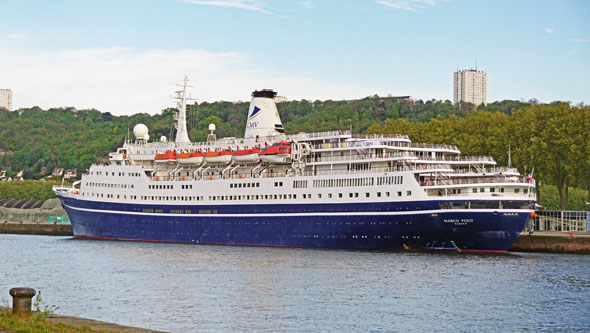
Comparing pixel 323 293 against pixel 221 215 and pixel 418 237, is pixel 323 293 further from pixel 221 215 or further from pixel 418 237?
pixel 221 215

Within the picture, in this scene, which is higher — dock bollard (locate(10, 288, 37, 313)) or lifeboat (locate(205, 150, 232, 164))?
lifeboat (locate(205, 150, 232, 164))

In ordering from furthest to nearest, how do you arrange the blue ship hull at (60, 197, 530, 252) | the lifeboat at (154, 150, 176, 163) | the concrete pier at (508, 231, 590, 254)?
the lifeboat at (154, 150, 176, 163) < the concrete pier at (508, 231, 590, 254) < the blue ship hull at (60, 197, 530, 252)

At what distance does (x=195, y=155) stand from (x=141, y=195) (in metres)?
5.87

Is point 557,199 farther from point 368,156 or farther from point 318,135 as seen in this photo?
point 368,156

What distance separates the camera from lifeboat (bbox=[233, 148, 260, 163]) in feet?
221

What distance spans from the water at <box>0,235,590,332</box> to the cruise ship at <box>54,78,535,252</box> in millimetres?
2263

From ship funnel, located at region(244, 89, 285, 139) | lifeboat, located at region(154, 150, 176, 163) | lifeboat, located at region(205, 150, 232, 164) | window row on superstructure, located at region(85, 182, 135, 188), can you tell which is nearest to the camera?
lifeboat, located at region(205, 150, 232, 164)

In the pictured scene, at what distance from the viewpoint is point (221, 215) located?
6662cm

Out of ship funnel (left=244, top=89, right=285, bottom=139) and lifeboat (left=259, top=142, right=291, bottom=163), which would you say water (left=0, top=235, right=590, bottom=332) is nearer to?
lifeboat (left=259, top=142, right=291, bottom=163)

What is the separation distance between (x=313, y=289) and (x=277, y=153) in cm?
2645

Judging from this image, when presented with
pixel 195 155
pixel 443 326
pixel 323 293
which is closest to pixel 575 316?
pixel 443 326

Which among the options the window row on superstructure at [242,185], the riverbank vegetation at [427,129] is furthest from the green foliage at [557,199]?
the window row on superstructure at [242,185]

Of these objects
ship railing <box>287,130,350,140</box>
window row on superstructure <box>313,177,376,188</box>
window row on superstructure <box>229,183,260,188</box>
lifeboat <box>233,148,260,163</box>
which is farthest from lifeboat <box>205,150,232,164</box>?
window row on superstructure <box>313,177,376,188</box>

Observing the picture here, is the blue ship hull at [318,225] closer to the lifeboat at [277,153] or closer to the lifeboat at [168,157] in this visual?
the lifeboat at [277,153]
